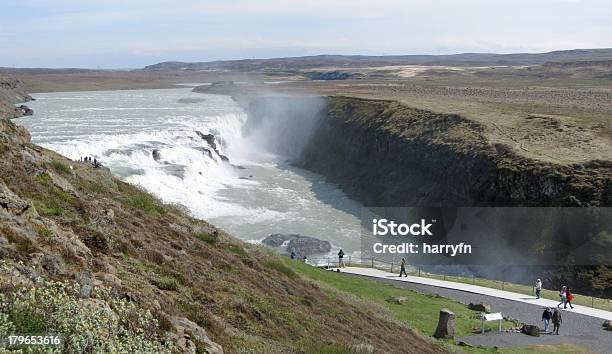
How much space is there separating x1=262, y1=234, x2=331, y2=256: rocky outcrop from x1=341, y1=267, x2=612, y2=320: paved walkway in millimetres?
4573

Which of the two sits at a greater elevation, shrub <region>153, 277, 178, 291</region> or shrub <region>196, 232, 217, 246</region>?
shrub <region>153, 277, 178, 291</region>

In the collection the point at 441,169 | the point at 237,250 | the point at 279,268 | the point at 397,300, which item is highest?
the point at 237,250

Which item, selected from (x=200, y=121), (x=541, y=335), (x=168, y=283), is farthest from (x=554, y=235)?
A: (x=200, y=121)

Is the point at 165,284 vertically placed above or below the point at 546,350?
above

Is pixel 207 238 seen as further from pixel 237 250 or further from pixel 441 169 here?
pixel 441 169

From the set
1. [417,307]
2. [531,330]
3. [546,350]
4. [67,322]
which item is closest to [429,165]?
[417,307]

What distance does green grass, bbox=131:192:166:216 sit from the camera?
52.2 ft

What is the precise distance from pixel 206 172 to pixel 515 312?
35102mm

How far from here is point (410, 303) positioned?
23656mm

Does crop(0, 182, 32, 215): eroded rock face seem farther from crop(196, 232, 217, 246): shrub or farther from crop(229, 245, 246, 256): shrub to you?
crop(229, 245, 246, 256): shrub

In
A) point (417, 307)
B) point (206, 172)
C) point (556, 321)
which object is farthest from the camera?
point (206, 172)

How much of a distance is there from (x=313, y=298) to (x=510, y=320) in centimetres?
1099

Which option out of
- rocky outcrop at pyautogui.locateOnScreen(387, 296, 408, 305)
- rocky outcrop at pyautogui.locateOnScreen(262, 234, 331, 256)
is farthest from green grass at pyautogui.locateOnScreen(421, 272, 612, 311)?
rocky outcrop at pyautogui.locateOnScreen(262, 234, 331, 256)

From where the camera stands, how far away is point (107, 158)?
45.3 meters
